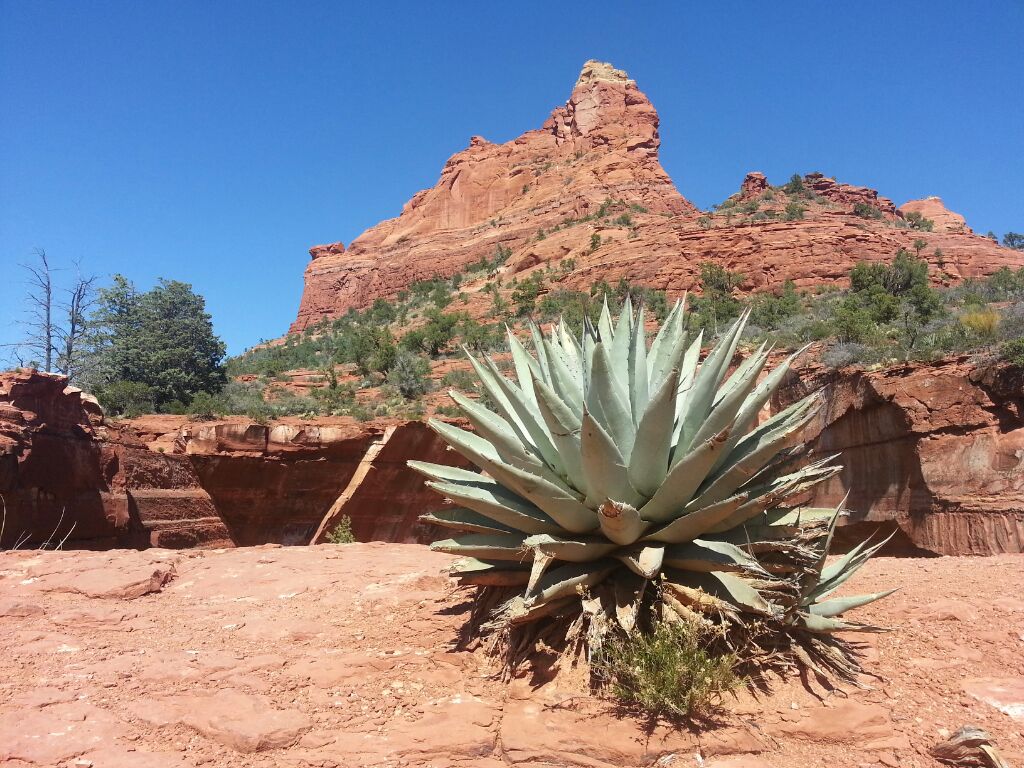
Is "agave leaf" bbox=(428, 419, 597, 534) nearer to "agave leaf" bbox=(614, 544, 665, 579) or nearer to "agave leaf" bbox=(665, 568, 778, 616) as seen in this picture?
"agave leaf" bbox=(614, 544, 665, 579)

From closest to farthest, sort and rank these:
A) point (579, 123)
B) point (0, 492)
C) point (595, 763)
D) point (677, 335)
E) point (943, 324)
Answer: point (595, 763)
point (677, 335)
point (0, 492)
point (943, 324)
point (579, 123)

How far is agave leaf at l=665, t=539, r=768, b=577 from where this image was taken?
2.53 metres

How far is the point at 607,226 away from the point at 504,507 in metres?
47.4

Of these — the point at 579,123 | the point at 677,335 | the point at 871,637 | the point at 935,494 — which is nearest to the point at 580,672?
the point at 871,637

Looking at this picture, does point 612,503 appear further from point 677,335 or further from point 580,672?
point 677,335

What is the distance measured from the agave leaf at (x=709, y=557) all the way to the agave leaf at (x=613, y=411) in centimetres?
46

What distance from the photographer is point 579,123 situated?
A: 75188 millimetres

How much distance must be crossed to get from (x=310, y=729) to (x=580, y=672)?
43.1 inches

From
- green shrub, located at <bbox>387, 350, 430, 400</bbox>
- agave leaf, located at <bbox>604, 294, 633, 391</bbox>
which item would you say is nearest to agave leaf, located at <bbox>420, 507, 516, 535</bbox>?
agave leaf, located at <bbox>604, 294, 633, 391</bbox>

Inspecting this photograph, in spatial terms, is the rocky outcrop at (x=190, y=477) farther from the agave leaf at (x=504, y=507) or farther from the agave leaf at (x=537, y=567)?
the agave leaf at (x=537, y=567)

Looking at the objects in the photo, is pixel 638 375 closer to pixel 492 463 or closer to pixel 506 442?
pixel 506 442

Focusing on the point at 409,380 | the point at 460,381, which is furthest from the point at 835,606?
the point at 460,381

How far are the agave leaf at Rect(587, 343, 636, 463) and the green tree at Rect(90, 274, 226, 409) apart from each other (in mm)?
18278

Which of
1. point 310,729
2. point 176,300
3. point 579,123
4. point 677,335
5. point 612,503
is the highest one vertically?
point 579,123
